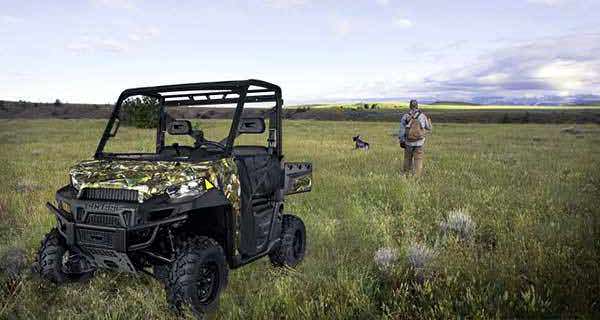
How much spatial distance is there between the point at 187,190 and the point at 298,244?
7.30 feet

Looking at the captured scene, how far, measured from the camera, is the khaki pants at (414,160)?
11.7 m

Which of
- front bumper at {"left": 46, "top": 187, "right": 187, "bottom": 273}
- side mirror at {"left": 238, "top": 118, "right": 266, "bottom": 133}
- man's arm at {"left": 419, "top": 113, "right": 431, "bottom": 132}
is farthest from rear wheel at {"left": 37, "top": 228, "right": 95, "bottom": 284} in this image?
man's arm at {"left": 419, "top": 113, "right": 431, "bottom": 132}

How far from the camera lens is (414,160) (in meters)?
11.8

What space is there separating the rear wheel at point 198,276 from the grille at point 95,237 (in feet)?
1.74

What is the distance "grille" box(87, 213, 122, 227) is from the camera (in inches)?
132

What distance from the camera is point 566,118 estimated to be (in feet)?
223

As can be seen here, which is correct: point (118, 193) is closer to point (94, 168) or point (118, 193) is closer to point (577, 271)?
point (94, 168)

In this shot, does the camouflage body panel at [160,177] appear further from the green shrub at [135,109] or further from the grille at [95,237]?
the green shrub at [135,109]

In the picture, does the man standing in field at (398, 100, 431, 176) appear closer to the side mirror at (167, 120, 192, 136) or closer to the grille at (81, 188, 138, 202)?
the side mirror at (167, 120, 192, 136)

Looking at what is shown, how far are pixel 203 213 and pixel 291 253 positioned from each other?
142 centimetres

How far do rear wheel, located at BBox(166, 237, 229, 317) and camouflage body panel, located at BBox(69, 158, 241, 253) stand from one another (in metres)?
0.34

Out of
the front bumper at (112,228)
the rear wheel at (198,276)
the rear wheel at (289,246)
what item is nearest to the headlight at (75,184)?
the front bumper at (112,228)

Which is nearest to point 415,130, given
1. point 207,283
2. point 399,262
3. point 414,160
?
point 414,160

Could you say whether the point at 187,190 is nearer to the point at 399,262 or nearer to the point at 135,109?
the point at 399,262
